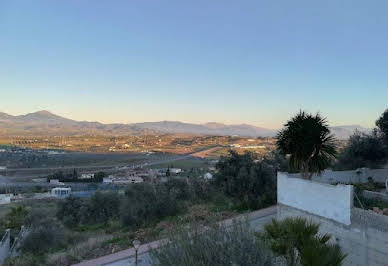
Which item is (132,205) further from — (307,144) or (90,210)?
(307,144)

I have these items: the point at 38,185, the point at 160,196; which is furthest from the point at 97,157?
the point at 160,196

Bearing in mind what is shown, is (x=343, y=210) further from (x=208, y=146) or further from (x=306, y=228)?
(x=208, y=146)

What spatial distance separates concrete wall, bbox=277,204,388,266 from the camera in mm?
7097

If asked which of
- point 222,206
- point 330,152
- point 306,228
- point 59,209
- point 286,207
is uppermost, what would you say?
point 330,152

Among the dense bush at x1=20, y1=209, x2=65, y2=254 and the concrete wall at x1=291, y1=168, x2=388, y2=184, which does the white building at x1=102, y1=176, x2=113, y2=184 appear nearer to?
the dense bush at x1=20, y1=209, x2=65, y2=254

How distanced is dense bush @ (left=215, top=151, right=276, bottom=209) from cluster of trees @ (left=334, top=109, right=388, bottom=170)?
5947 mm

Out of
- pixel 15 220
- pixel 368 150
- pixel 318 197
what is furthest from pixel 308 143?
pixel 15 220

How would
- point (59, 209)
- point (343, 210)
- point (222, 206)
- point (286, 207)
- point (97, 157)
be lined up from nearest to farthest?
point (343, 210) < point (286, 207) < point (222, 206) < point (59, 209) < point (97, 157)

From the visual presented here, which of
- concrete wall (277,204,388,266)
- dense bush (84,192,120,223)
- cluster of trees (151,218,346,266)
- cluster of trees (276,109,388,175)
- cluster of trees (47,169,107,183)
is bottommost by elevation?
cluster of trees (47,169,107,183)

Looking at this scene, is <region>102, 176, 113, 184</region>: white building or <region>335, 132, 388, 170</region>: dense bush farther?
<region>102, 176, 113, 184</region>: white building

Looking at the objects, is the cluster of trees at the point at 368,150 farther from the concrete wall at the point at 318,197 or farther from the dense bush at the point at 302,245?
the dense bush at the point at 302,245

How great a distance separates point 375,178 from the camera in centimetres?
1396

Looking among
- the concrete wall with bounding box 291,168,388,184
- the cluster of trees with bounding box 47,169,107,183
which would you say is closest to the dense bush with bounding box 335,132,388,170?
the concrete wall with bounding box 291,168,388,184

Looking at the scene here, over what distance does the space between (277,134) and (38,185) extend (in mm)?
50908
